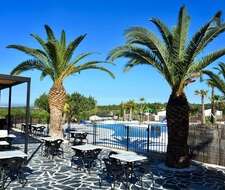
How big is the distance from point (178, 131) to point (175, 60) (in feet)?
8.49

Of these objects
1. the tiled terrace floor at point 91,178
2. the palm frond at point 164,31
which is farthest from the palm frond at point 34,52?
the palm frond at point 164,31

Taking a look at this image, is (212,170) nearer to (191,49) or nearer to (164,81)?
(164,81)

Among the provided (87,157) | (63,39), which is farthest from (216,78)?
(63,39)

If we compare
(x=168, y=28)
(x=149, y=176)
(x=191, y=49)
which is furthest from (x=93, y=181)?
(x=168, y=28)

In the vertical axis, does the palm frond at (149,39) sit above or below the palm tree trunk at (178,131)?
above

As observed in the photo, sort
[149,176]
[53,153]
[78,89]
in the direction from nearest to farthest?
[149,176], [53,153], [78,89]

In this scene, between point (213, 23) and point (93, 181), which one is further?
point (213, 23)

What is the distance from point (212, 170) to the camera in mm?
11094

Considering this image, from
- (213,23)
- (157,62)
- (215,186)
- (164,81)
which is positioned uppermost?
(213,23)

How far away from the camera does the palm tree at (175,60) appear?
10867mm

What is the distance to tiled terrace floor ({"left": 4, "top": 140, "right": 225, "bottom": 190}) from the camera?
875cm

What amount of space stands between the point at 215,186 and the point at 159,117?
3739 centimetres

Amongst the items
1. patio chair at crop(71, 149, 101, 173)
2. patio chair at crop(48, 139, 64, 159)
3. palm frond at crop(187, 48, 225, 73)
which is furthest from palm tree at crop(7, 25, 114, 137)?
palm frond at crop(187, 48, 225, 73)

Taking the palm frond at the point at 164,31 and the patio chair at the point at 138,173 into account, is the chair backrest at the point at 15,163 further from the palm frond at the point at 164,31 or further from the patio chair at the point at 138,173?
the palm frond at the point at 164,31
